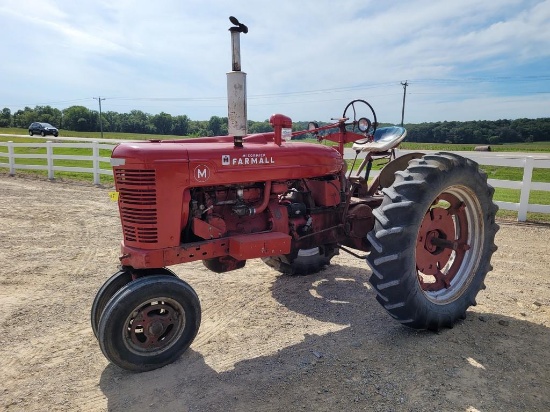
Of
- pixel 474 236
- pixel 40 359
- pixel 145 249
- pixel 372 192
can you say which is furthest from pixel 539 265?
pixel 40 359

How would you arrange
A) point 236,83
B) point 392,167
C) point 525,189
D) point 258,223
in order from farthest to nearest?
1. point 525,189
2. point 392,167
3. point 258,223
4. point 236,83

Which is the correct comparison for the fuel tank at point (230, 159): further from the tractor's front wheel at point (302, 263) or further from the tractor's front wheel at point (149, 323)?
the tractor's front wheel at point (302, 263)

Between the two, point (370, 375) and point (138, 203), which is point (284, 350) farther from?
point (138, 203)

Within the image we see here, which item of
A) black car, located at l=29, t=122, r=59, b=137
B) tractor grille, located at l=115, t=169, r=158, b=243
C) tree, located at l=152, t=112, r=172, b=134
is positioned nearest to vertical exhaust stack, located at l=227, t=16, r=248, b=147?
tractor grille, located at l=115, t=169, r=158, b=243

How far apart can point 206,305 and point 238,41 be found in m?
2.45

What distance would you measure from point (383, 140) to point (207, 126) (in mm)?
4419

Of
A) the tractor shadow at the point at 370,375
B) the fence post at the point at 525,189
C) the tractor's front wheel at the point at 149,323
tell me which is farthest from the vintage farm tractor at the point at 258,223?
the fence post at the point at 525,189

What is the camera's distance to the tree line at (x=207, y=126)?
33.4 ft

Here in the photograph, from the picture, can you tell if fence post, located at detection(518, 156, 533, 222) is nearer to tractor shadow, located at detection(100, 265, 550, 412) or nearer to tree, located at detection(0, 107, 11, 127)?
tractor shadow, located at detection(100, 265, 550, 412)

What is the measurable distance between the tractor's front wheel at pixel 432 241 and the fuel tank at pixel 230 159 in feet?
2.36

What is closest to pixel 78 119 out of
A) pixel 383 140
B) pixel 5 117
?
pixel 5 117

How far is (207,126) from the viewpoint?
8398 millimetres

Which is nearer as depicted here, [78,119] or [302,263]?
[302,263]

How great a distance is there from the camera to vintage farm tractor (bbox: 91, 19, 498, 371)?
3072mm
